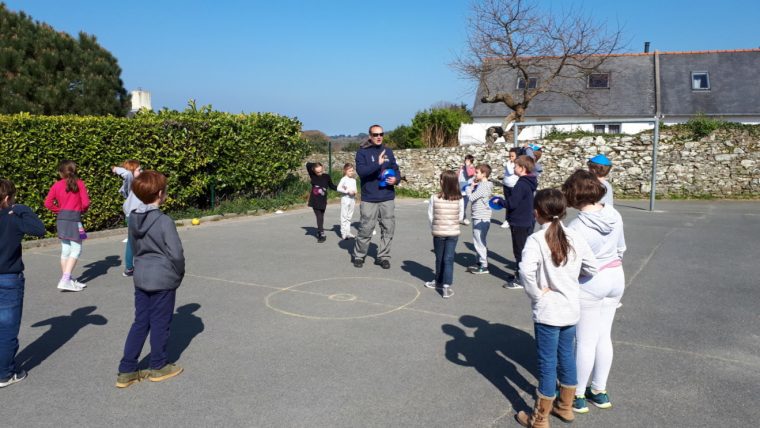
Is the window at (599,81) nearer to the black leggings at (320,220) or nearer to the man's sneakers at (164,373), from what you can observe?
the black leggings at (320,220)

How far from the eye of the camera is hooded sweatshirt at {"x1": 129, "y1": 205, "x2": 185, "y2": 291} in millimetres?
4191

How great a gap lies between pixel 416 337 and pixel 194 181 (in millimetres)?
10180

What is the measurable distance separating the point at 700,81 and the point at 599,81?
545 cm

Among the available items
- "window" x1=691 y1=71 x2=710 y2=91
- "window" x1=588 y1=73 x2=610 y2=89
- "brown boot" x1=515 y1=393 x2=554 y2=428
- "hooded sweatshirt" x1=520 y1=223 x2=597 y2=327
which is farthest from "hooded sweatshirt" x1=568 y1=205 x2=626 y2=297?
"window" x1=691 y1=71 x2=710 y2=91

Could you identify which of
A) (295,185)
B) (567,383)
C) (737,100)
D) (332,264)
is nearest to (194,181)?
(295,185)

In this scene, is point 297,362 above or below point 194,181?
below

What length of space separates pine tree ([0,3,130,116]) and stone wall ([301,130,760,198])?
13181 millimetres

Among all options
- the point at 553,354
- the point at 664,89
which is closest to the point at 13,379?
the point at 553,354

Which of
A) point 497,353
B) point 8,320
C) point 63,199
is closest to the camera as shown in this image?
point 8,320

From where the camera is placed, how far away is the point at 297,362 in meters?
4.76

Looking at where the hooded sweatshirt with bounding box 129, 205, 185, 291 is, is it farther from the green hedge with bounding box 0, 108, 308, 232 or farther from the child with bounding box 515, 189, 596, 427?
the green hedge with bounding box 0, 108, 308, 232

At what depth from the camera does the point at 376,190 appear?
27.3 feet

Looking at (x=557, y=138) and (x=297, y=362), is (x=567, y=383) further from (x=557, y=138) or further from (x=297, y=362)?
(x=557, y=138)

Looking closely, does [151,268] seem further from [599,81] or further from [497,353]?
→ [599,81]
